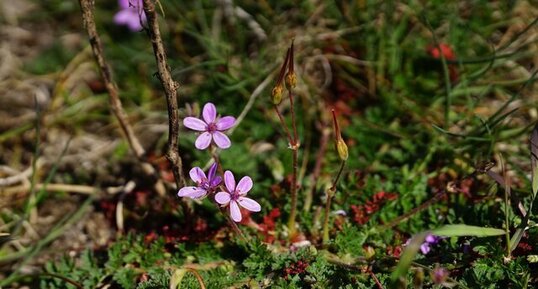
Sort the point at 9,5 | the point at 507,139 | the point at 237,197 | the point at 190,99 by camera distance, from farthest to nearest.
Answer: the point at 9,5 < the point at 190,99 < the point at 507,139 < the point at 237,197

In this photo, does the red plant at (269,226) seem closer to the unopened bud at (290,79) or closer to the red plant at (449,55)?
the unopened bud at (290,79)

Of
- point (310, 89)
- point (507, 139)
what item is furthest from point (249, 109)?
point (507, 139)

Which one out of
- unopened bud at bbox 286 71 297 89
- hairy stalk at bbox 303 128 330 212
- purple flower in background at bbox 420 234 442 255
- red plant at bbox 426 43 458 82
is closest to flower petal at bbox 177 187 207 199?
unopened bud at bbox 286 71 297 89

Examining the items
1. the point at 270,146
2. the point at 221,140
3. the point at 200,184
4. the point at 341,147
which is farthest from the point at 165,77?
the point at 270,146

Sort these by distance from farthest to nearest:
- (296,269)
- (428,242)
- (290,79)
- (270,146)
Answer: (270,146) → (428,242) → (296,269) → (290,79)

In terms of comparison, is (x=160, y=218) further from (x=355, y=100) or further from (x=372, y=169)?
(x=355, y=100)

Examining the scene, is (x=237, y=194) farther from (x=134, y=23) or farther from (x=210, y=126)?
(x=134, y=23)

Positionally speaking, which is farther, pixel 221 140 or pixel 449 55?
pixel 449 55
